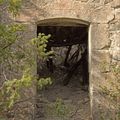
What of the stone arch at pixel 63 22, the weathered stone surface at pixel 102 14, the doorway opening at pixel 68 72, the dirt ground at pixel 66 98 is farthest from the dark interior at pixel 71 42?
the weathered stone surface at pixel 102 14

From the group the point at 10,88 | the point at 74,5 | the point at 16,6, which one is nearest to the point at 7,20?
the point at 74,5

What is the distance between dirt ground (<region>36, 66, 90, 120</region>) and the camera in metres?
6.97

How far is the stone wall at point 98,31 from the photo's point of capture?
6.49m

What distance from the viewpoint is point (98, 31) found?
6582 millimetres

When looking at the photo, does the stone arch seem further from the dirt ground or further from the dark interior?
the dark interior

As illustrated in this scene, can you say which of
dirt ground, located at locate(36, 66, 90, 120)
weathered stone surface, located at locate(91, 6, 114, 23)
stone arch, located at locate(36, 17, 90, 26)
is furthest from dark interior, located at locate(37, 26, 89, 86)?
weathered stone surface, located at locate(91, 6, 114, 23)

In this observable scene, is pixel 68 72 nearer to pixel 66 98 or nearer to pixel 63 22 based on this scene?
pixel 66 98

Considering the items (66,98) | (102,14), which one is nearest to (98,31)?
(102,14)

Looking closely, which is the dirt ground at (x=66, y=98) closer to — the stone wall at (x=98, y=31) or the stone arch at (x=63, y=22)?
the stone wall at (x=98, y=31)

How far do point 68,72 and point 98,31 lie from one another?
3.30m

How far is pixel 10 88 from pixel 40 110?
3.08 metres

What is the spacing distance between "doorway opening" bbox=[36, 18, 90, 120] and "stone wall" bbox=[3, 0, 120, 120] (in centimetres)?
41

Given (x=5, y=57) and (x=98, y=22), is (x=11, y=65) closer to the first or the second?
(x=5, y=57)

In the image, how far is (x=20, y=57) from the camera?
16.2ft
